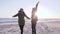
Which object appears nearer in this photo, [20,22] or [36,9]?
[36,9]

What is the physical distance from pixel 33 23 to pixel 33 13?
23.3 inches

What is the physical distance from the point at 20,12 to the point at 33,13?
0.84 m

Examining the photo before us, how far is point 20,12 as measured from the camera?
9.87 m

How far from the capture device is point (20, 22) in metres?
10.0

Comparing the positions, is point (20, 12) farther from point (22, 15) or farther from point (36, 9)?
point (36, 9)

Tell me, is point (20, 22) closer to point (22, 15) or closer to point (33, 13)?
point (22, 15)

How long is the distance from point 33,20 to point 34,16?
0.24 meters

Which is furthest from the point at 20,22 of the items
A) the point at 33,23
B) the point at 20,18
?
the point at 33,23

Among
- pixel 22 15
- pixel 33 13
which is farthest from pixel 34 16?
pixel 22 15

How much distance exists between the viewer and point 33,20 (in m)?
9.59

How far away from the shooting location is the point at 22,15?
998 cm

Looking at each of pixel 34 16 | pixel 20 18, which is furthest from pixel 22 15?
pixel 34 16

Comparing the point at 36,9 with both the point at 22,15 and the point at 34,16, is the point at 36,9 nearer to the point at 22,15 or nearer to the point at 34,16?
the point at 34,16

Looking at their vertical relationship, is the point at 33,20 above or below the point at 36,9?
below
